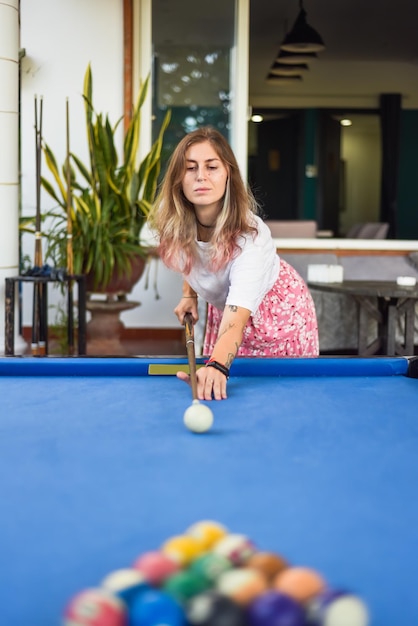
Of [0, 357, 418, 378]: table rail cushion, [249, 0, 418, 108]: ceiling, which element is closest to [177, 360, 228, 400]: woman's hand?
[0, 357, 418, 378]: table rail cushion

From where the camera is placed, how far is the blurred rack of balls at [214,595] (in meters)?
0.73

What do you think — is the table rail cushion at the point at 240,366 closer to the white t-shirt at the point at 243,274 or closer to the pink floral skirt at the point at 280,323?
the white t-shirt at the point at 243,274

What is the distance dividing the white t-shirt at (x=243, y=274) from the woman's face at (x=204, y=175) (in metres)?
0.14

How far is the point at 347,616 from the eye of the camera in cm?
74

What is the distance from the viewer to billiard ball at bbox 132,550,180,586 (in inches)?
32.2

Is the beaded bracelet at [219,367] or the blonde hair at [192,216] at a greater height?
the blonde hair at [192,216]

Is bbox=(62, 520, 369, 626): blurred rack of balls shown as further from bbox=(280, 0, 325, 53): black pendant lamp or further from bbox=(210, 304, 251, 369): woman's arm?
bbox=(280, 0, 325, 53): black pendant lamp

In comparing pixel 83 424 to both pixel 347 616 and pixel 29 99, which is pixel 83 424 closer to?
pixel 347 616

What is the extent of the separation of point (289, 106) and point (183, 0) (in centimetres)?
604

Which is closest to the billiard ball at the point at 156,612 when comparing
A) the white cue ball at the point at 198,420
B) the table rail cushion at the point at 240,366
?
the white cue ball at the point at 198,420

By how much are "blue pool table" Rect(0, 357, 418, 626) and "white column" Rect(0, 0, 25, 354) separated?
2.28m

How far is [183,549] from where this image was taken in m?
0.88

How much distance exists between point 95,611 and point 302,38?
7.54 m

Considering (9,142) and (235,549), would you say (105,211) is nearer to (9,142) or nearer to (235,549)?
(9,142)
